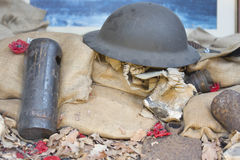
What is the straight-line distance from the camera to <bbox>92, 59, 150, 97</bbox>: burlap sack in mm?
2975

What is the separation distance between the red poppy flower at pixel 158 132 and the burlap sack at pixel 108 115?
71 millimetres

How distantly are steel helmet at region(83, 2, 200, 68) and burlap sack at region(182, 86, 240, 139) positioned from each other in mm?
423

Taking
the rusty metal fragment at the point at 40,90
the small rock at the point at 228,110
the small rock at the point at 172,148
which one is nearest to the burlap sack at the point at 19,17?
the rusty metal fragment at the point at 40,90

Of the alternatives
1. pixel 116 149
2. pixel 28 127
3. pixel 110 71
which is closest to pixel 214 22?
pixel 110 71

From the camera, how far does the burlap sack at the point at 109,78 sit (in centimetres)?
297

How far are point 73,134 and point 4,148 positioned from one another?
20.7 inches

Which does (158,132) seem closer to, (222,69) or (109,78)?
(109,78)

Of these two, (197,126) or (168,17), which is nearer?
(197,126)

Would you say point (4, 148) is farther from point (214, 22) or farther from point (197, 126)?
point (214, 22)

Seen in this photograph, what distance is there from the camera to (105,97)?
2.89m

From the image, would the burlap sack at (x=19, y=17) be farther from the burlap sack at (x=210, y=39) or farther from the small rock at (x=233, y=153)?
the small rock at (x=233, y=153)

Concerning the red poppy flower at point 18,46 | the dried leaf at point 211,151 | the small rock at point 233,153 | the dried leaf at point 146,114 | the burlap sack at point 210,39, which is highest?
the red poppy flower at point 18,46

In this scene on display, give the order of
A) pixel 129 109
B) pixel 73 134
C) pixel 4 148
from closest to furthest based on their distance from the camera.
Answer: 1. pixel 4 148
2. pixel 73 134
3. pixel 129 109

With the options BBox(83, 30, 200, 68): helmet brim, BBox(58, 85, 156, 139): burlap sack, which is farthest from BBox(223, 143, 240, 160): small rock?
BBox(83, 30, 200, 68): helmet brim
